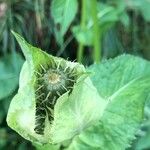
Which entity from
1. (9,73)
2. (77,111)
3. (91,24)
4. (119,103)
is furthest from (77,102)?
(9,73)

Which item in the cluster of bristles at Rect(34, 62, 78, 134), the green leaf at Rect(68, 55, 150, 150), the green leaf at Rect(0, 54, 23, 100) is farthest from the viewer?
the green leaf at Rect(0, 54, 23, 100)

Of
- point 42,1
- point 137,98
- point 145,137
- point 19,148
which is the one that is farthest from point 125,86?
point 42,1

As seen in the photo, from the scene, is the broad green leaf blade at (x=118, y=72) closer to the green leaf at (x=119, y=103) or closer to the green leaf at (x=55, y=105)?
the green leaf at (x=119, y=103)

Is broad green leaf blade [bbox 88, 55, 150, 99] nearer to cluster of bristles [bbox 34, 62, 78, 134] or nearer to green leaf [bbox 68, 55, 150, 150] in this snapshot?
green leaf [bbox 68, 55, 150, 150]

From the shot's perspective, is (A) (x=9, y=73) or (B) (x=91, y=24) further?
(A) (x=9, y=73)

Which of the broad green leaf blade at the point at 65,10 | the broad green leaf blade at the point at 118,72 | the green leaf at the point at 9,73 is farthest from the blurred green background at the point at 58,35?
the broad green leaf blade at the point at 118,72

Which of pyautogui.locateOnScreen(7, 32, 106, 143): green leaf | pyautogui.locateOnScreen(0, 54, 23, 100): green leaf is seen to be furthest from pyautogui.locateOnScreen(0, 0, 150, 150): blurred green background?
pyautogui.locateOnScreen(7, 32, 106, 143): green leaf

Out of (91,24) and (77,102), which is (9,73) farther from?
(77,102)
